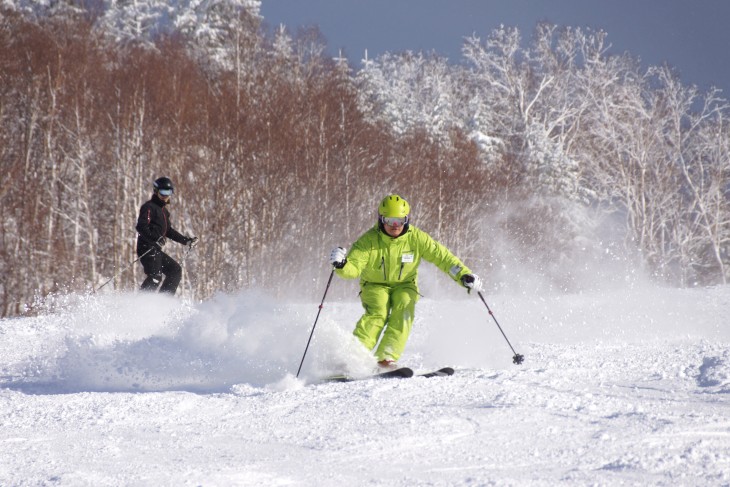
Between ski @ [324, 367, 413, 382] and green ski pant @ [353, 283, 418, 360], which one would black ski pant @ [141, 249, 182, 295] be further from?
ski @ [324, 367, 413, 382]

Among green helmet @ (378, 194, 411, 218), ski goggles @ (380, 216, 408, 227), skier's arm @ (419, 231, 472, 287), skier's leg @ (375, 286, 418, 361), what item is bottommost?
skier's leg @ (375, 286, 418, 361)

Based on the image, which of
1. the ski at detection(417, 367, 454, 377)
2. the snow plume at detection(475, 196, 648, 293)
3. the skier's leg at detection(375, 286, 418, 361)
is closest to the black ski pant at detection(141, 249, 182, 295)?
the skier's leg at detection(375, 286, 418, 361)

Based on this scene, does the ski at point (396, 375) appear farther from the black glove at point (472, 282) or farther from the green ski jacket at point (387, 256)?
the green ski jacket at point (387, 256)

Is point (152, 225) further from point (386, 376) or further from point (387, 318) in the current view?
point (386, 376)

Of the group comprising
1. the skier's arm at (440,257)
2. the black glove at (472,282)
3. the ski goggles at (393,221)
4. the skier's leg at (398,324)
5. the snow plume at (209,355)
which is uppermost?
the ski goggles at (393,221)

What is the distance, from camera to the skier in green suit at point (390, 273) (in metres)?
6.82

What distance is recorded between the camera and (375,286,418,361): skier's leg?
6723mm

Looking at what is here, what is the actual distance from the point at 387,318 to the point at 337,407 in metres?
2.05

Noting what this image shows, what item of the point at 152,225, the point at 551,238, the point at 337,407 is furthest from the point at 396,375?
the point at 551,238

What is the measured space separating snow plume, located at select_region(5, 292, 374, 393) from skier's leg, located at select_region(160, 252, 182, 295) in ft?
11.1

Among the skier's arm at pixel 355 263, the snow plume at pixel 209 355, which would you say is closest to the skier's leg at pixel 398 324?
the snow plume at pixel 209 355

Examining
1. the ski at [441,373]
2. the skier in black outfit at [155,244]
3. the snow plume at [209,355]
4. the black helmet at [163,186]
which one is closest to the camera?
the ski at [441,373]

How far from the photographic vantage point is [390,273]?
7016 mm

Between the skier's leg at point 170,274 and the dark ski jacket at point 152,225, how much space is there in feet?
0.74
